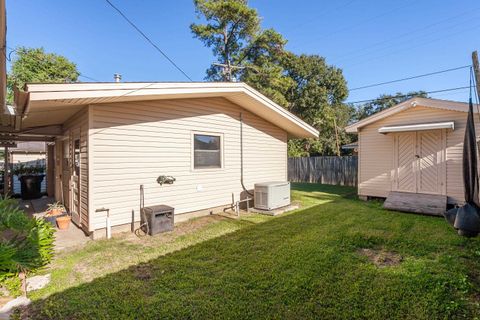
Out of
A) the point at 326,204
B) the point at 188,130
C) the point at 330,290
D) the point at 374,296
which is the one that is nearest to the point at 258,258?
the point at 330,290

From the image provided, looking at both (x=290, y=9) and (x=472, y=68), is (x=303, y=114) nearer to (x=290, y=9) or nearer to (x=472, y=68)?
(x=290, y=9)

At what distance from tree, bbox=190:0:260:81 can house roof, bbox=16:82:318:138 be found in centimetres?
1064

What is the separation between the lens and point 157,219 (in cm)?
509

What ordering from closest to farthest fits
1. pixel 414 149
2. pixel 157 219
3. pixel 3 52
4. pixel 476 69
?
pixel 476 69 → pixel 3 52 → pixel 157 219 → pixel 414 149

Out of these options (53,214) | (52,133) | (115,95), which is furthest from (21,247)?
(52,133)

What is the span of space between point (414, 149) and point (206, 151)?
20.5 feet

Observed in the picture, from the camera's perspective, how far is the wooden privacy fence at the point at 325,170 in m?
13.0

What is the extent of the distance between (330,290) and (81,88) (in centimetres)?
465

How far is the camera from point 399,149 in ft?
25.6

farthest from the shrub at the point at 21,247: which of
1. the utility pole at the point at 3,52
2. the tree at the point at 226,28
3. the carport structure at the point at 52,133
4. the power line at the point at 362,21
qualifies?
the tree at the point at 226,28

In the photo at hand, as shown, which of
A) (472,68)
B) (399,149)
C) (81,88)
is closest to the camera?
(472,68)

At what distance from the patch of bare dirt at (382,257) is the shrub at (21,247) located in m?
4.81

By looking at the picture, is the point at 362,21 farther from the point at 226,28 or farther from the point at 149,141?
the point at 149,141

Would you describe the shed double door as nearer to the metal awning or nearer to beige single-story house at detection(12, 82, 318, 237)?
the metal awning
